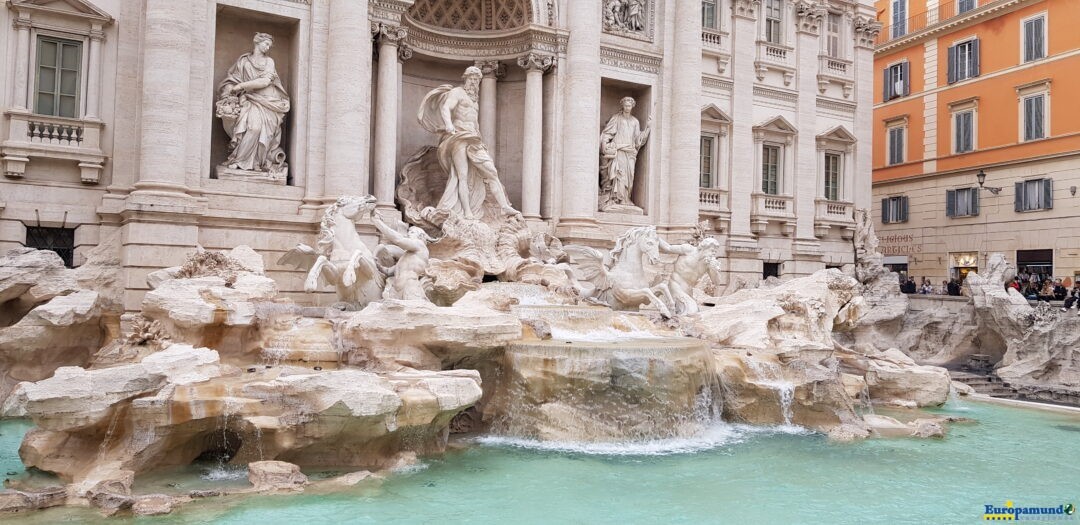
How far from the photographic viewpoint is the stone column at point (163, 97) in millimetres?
13148

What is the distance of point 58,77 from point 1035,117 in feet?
80.9

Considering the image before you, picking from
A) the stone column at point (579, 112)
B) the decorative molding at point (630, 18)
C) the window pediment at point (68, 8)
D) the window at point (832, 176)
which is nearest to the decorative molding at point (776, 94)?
the window at point (832, 176)

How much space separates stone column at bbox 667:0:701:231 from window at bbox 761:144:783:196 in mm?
3442

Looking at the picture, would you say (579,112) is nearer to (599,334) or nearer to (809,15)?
(599,334)

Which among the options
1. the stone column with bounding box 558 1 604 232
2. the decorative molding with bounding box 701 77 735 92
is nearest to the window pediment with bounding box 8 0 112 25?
the stone column with bounding box 558 1 604 232

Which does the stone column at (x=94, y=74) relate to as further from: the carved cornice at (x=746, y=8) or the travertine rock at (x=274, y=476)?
the carved cornice at (x=746, y=8)

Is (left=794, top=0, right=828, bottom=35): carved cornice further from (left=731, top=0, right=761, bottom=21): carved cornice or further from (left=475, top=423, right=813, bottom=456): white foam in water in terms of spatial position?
(left=475, top=423, right=813, bottom=456): white foam in water

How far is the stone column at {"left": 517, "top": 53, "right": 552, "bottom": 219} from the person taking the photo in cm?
1736

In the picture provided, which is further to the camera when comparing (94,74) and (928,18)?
(928,18)

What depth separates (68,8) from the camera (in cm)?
1312

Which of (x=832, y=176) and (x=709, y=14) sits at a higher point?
(x=709, y=14)

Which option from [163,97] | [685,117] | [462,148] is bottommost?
[462,148]

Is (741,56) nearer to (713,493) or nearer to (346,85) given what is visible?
(346,85)

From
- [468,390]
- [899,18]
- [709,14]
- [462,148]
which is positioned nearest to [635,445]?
[468,390]
